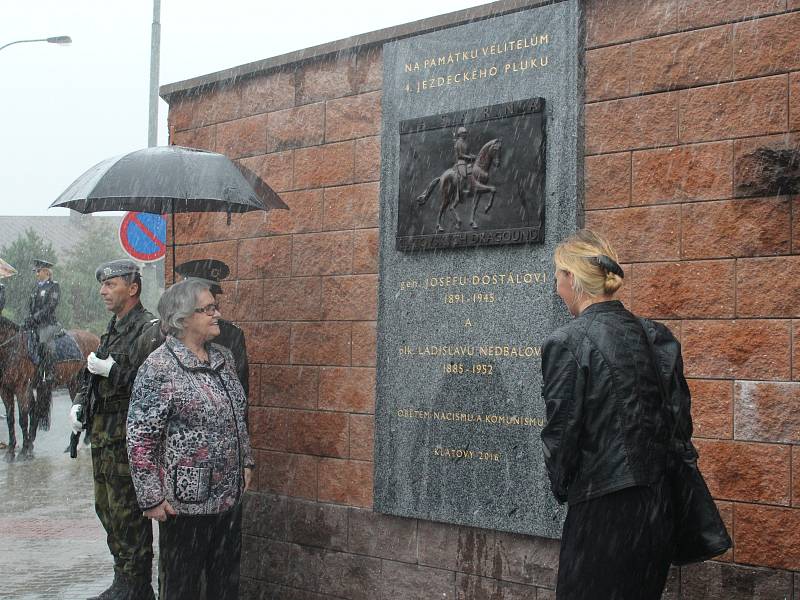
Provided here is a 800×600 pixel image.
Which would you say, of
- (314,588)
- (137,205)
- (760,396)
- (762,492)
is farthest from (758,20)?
(314,588)

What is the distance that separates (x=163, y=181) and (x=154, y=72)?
11445mm

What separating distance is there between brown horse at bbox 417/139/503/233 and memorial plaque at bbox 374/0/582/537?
0.01 metres

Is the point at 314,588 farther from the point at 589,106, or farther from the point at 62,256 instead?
the point at 62,256

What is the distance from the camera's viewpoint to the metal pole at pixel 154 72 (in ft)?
52.7

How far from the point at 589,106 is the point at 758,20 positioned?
886 mm

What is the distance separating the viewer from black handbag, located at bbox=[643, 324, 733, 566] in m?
3.62

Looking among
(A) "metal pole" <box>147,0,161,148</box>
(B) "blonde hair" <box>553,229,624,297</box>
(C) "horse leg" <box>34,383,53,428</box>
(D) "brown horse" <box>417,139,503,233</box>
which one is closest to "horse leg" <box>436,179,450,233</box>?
(D) "brown horse" <box>417,139,503,233</box>

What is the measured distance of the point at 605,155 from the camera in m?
5.12

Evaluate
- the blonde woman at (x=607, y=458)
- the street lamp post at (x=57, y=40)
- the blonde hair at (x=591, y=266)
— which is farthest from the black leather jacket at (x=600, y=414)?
the street lamp post at (x=57, y=40)

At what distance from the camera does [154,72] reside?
1644 cm

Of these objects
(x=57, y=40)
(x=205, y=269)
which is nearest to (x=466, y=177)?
(x=205, y=269)

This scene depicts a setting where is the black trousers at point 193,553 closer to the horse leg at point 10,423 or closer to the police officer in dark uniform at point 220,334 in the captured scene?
the police officer in dark uniform at point 220,334

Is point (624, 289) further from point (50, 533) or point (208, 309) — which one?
point (50, 533)

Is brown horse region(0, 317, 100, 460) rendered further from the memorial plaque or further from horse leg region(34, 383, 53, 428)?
the memorial plaque
